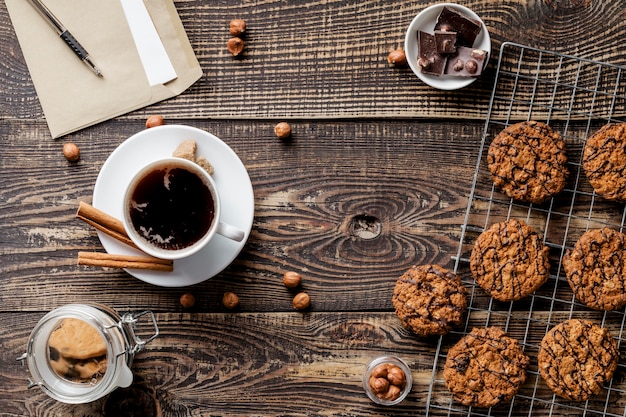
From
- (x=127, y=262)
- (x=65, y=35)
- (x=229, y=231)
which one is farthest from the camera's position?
(x=65, y=35)

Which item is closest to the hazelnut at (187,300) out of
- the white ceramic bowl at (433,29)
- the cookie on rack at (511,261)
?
the cookie on rack at (511,261)

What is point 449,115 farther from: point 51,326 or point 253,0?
point 51,326

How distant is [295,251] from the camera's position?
2.10 metres

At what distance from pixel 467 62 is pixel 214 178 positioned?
791 mm

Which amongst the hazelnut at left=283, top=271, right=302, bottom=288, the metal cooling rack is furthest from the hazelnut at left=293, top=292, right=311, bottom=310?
the metal cooling rack

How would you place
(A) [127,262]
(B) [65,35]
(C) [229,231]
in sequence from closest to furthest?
(C) [229,231] → (A) [127,262] → (B) [65,35]

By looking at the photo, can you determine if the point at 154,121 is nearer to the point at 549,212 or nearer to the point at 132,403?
the point at 132,403

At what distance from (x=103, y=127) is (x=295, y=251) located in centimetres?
68

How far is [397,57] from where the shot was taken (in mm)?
2055

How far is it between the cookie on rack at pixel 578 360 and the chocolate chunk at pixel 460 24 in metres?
0.88

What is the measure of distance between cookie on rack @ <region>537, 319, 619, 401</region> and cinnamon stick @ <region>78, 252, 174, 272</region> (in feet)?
3.63

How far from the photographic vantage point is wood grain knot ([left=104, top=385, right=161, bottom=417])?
2082mm

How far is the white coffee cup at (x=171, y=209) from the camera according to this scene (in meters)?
1.84

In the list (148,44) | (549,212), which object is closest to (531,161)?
(549,212)
